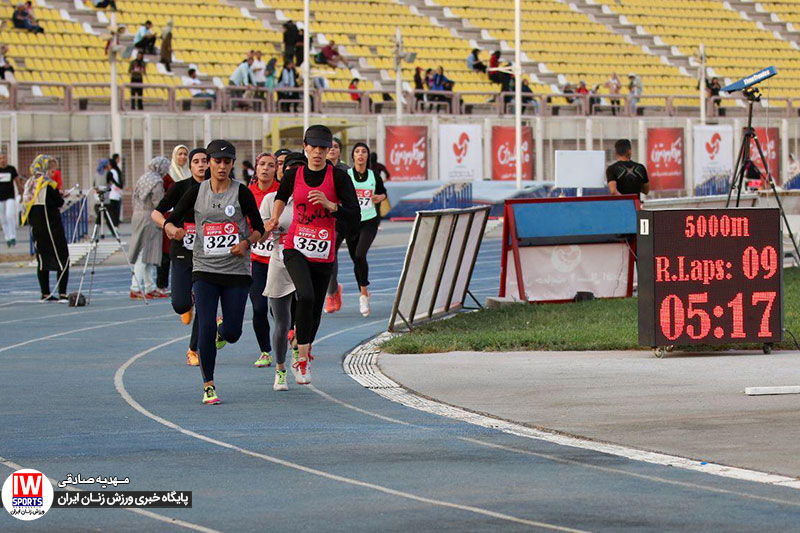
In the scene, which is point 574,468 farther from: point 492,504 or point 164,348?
point 164,348

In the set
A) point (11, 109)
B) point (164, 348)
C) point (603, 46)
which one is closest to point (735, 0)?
point (603, 46)

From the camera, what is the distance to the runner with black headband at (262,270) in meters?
13.3

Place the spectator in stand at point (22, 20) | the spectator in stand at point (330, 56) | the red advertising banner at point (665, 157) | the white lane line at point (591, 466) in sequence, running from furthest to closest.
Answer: the red advertising banner at point (665, 157)
the spectator in stand at point (330, 56)
the spectator in stand at point (22, 20)
the white lane line at point (591, 466)

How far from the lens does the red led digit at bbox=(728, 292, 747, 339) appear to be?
1334cm

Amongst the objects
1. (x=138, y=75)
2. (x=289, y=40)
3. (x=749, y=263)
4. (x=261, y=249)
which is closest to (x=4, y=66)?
(x=138, y=75)

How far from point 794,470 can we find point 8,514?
397 centimetres

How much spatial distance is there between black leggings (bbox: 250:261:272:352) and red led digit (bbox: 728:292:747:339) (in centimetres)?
392

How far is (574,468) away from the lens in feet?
27.8

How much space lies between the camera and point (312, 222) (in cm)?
1185

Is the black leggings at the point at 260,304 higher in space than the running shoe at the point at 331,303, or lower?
higher

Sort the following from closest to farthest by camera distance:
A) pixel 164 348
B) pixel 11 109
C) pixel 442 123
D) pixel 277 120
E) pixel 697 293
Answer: pixel 697 293
pixel 164 348
pixel 11 109
pixel 277 120
pixel 442 123

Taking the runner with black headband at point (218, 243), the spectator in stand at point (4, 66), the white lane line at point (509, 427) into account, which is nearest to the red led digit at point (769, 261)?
the white lane line at point (509, 427)

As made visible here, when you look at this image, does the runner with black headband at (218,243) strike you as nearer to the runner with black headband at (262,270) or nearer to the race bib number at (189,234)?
the race bib number at (189,234)

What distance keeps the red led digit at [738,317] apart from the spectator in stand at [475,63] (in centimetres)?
3735
